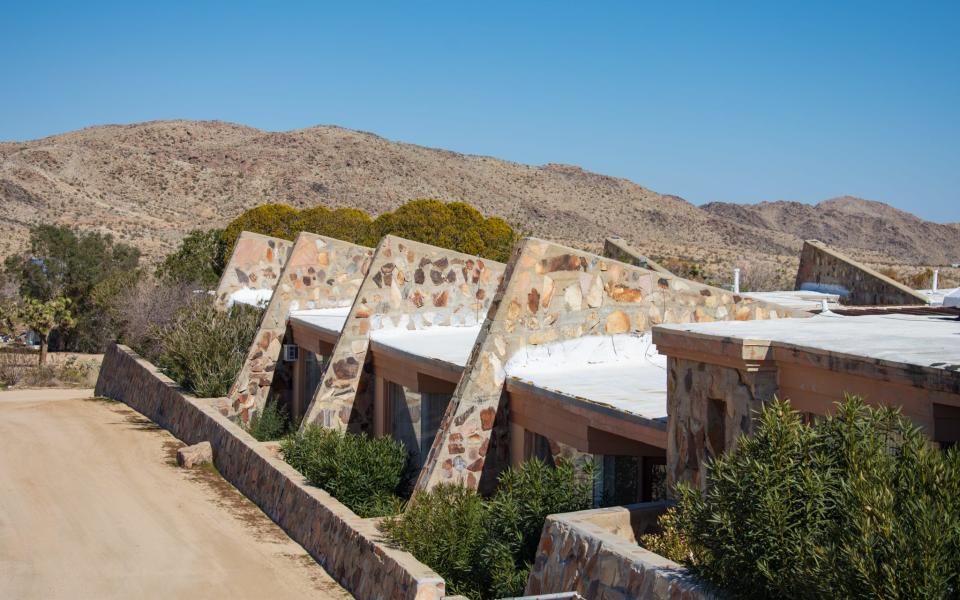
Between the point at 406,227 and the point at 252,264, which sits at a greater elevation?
the point at 406,227

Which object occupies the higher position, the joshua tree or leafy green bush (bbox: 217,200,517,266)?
leafy green bush (bbox: 217,200,517,266)

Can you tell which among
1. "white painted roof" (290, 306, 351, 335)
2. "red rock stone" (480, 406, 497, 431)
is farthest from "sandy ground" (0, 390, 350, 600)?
"white painted roof" (290, 306, 351, 335)

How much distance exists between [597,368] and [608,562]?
511 centimetres

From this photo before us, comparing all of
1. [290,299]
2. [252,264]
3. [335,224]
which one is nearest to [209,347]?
[290,299]

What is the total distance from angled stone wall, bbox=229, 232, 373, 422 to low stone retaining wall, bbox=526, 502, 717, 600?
1344cm

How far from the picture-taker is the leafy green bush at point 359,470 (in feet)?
42.0

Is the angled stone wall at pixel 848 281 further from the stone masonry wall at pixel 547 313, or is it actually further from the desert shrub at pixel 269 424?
the desert shrub at pixel 269 424

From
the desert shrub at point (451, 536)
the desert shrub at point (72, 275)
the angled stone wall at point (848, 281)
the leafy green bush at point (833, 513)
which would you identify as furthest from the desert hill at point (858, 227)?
the leafy green bush at point (833, 513)

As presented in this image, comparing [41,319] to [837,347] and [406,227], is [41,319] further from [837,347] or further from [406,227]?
[837,347]

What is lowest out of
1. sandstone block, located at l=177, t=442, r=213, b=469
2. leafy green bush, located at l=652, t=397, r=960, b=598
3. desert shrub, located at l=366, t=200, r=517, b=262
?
sandstone block, located at l=177, t=442, r=213, b=469

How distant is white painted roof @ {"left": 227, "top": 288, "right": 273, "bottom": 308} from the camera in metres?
24.6

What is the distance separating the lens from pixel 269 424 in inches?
759

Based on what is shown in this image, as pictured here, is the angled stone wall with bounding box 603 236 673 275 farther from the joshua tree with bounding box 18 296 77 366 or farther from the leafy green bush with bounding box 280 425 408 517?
the joshua tree with bounding box 18 296 77 366

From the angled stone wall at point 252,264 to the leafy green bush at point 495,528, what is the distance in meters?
16.5
